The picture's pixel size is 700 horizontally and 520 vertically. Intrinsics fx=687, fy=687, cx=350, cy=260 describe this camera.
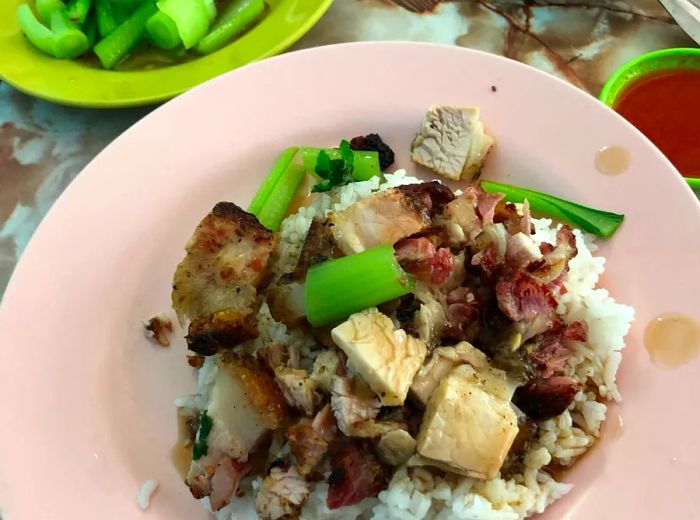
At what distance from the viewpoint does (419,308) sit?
219 centimetres

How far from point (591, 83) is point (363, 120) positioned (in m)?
1.28

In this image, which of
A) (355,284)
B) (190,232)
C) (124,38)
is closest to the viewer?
(355,284)

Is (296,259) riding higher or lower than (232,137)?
lower

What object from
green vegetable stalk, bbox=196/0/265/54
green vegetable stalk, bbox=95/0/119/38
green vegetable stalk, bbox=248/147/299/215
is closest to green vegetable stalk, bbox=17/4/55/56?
green vegetable stalk, bbox=95/0/119/38

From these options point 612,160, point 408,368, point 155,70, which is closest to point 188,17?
point 155,70

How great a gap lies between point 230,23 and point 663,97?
2.15 m

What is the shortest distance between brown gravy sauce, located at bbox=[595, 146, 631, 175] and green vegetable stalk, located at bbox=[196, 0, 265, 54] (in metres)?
1.97

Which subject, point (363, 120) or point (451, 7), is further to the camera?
point (451, 7)

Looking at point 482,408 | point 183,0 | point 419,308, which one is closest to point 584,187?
point 419,308

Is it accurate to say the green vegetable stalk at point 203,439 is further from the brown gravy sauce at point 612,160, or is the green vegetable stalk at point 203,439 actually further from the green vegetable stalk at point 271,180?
the brown gravy sauce at point 612,160

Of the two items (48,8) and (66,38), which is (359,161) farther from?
(48,8)

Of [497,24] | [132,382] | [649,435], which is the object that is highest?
[497,24]

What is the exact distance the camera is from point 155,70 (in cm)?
339

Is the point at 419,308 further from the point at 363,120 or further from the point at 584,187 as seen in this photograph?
the point at 363,120
